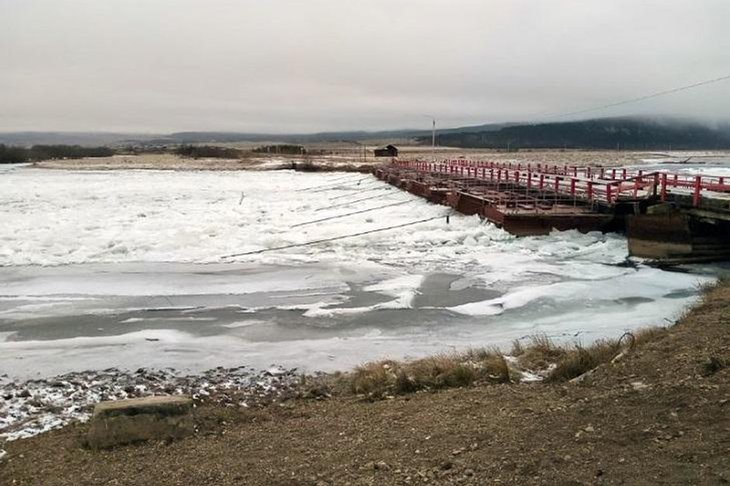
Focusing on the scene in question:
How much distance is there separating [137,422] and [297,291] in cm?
732

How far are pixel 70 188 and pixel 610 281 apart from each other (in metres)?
39.6

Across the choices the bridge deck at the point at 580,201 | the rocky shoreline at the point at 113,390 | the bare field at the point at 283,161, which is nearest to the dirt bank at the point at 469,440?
the rocky shoreline at the point at 113,390

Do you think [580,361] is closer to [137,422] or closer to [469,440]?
[469,440]

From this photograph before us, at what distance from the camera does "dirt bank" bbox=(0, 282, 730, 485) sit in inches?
162

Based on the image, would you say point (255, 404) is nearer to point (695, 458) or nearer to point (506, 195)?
point (695, 458)

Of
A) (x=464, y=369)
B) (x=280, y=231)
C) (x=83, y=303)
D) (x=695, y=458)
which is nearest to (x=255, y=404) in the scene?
(x=464, y=369)

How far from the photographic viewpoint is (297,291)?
12844 millimetres

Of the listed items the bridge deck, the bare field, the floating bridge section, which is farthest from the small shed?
the floating bridge section

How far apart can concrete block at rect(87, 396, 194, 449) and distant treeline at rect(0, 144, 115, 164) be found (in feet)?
402

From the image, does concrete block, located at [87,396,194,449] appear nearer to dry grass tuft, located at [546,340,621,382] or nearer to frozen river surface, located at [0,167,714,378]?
frozen river surface, located at [0,167,714,378]

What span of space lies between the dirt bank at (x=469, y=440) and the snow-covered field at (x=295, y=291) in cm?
242

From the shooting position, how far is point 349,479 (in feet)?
14.4

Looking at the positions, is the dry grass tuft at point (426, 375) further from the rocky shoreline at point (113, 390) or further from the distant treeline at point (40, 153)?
the distant treeline at point (40, 153)

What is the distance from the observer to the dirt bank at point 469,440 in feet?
13.5
